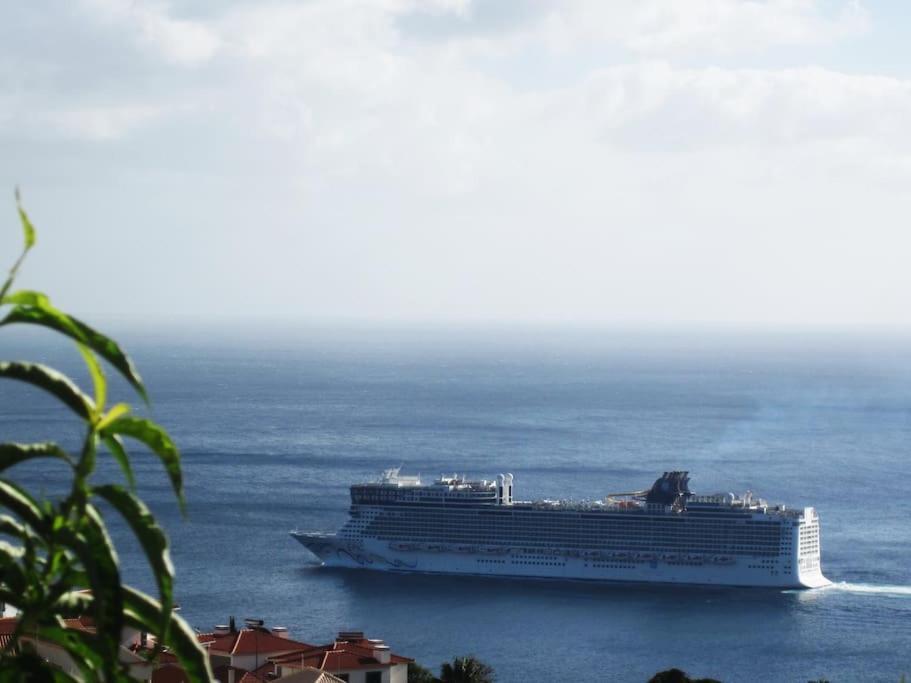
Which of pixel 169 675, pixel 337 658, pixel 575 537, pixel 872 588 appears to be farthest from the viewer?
pixel 575 537

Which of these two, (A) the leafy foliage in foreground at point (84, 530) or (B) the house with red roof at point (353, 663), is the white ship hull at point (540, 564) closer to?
(B) the house with red roof at point (353, 663)

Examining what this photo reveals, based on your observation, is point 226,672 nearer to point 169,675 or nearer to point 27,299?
point 169,675

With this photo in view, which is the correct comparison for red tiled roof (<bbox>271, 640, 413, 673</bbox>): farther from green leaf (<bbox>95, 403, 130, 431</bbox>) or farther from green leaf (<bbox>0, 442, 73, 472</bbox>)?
green leaf (<bbox>95, 403, 130, 431</bbox>)

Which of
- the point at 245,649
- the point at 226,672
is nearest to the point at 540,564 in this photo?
the point at 245,649

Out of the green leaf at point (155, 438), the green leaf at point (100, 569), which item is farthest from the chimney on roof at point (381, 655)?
the green leaf at point (155, 438)

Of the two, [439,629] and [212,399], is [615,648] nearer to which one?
[439,629]

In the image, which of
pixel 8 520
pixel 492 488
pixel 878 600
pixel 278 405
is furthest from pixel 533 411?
pixel 8 520
